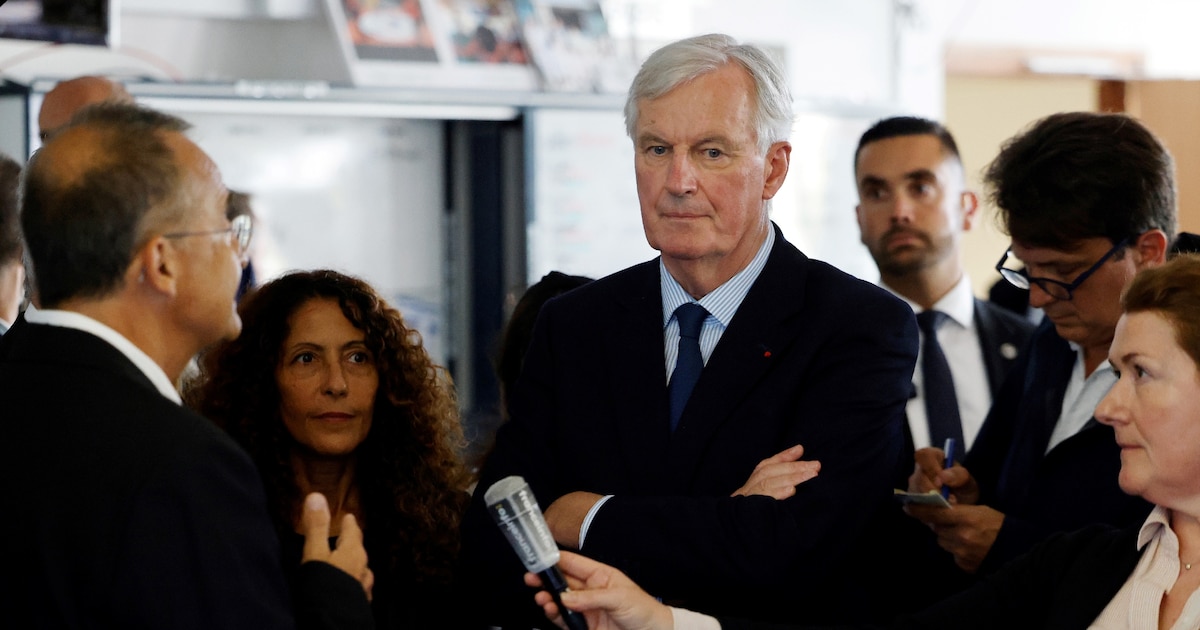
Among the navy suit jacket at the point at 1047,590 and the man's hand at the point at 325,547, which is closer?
the man's hand at the point at 325,547

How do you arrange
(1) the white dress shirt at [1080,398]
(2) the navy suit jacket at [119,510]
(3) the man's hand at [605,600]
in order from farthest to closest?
(1) the white dress shirt at [1080,398] < (3) the man's hand at [605,600] < (2) the navy suit jacket at [119,510]

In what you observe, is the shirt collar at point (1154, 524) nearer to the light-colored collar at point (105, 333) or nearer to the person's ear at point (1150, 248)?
the person's ear at point (1150, 248)

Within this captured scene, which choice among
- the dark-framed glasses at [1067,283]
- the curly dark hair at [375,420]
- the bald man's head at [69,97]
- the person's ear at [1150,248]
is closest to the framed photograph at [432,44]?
the bald man's head at [69,97]

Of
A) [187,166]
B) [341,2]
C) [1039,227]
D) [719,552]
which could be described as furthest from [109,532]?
[341,2]

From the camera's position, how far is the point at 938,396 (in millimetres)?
3270

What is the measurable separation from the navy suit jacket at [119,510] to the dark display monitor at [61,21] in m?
3.47

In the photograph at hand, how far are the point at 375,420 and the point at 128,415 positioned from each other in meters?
1.06

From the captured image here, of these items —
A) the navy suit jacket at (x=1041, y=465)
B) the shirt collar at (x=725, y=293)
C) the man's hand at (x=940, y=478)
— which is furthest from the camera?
the man's hand at (x=940, y=478)

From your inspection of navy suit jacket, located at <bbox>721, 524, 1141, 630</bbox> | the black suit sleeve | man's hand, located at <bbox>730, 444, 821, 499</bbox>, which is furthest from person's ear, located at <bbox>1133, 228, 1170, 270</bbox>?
the black suit sleeve

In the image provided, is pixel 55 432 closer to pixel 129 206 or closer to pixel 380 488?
pixel 129 206

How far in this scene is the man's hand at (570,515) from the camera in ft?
6.72

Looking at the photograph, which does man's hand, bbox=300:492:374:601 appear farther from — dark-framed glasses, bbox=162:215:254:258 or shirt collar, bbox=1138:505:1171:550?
shirt collar, bbox=1138:505:1171:550

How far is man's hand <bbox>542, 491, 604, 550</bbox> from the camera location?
205 cm

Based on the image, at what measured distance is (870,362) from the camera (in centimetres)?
206
